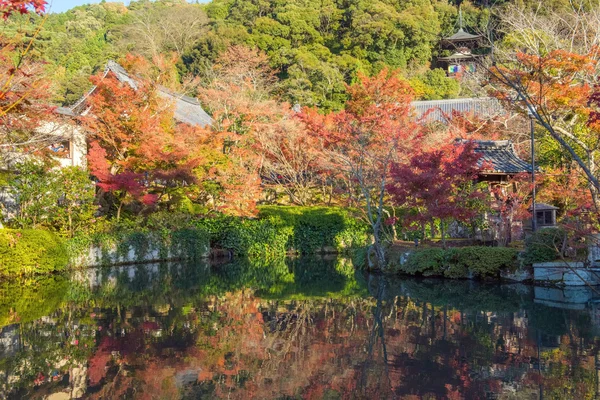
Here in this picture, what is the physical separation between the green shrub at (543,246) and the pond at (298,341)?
0.90 meters

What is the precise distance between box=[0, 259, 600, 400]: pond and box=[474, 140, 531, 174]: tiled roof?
179 inches

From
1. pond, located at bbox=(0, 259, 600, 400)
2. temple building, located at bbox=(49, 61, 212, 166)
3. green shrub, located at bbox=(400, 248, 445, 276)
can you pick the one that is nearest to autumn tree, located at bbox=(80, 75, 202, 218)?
temple building, located at bbox=(49, 61, 212, 166)

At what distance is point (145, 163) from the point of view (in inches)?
675

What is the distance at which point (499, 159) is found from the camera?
54.3ft

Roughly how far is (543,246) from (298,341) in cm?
680

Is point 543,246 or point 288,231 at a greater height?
point 288,231

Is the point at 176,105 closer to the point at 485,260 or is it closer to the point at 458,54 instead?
the point at 485,260

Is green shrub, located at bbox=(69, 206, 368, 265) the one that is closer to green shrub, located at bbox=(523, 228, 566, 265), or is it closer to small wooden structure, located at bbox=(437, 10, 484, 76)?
green shrub, located at bbox=(523, 228, 566, 265)

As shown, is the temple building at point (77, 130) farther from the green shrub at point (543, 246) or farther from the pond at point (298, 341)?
the green shrub at point (543, 246)

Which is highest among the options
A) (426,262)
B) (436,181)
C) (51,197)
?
(436,181)

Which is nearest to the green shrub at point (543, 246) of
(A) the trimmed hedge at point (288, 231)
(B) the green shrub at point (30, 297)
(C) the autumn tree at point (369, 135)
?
(C) the autumn tree at point (369, 135)

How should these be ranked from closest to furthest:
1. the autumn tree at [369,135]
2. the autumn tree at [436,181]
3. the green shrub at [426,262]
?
the autumn tree at [436,181], the green shrub at [426,262], the autumn tree at [369,135]

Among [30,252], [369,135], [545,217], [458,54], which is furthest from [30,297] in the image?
[458,54]

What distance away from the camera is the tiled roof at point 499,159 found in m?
16.0
